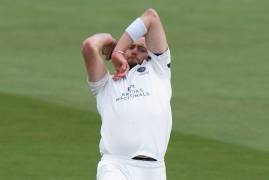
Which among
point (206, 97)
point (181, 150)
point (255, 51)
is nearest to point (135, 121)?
point (181, 150)

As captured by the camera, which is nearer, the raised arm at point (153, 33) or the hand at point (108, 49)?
the raised arm at point (153, 33)

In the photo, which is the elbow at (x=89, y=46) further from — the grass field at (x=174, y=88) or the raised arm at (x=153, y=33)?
the grass field at (x=174, y=88)

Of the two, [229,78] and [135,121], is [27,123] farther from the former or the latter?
[135,121]

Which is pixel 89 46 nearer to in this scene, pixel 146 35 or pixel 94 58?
pixel 94 58

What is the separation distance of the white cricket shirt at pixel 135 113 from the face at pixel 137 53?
93mm

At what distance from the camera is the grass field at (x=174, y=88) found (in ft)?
Result: 45.8

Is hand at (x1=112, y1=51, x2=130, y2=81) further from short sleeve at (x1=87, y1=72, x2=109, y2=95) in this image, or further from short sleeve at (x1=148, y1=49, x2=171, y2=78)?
short sleeve at (x1=148, y1=49, x2=171, y2=78)

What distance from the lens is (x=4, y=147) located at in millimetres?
14508

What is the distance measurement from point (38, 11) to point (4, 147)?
829cm

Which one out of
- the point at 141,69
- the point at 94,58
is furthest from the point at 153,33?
the point at 94,58

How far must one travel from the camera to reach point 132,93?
9.95 metres

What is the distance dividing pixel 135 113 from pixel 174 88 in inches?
309

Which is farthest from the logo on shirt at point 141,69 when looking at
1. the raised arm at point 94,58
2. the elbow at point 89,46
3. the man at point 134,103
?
the elbow at point 89,46

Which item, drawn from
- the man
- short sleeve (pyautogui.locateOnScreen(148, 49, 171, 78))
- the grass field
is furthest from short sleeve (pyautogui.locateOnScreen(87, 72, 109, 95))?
the grass field
